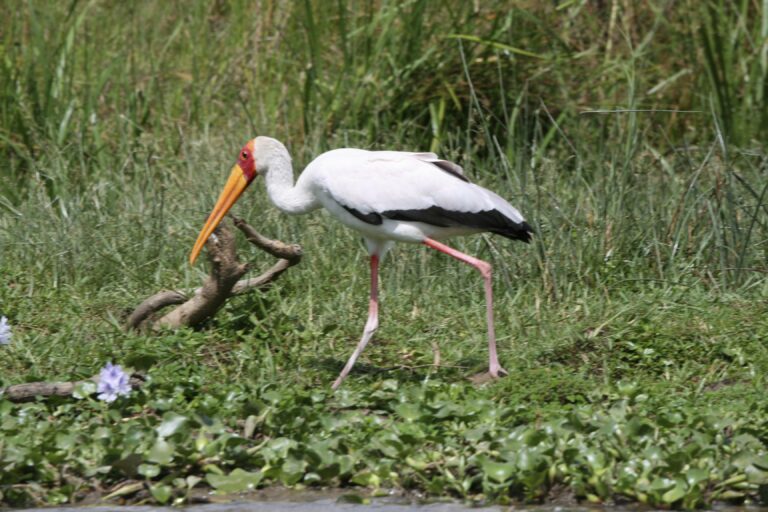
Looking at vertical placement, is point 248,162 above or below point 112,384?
above

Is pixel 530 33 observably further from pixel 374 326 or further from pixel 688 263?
pixel 374 326

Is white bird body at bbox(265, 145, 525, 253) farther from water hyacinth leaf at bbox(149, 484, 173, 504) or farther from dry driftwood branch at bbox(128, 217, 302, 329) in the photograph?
water hyacinth leaf at bbox(149, 484, 173, 504)


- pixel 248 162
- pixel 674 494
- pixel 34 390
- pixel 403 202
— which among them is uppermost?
pixel 248 162

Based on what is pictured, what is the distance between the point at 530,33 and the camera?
7.82 metres

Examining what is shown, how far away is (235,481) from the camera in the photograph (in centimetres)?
399

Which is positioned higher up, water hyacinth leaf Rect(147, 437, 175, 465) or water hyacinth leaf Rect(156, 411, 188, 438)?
water hyacinth leaf Rect(156, 411, 188, 438)

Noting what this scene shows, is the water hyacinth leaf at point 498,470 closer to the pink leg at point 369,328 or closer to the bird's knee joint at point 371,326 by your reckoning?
the pink leg at point 369,328

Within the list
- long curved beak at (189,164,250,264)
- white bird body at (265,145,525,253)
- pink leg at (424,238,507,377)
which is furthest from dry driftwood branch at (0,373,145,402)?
pink leg at (424,238,507,377)

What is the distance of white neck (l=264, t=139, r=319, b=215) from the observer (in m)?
5.12

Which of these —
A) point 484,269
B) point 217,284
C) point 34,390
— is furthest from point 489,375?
point 34,390

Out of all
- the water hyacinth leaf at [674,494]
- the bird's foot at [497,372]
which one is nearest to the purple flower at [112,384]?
the bird's foot at [497,372]

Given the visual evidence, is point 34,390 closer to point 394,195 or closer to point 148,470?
point 148,470

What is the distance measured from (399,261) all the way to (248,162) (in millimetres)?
964

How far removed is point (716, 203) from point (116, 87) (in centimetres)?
373
